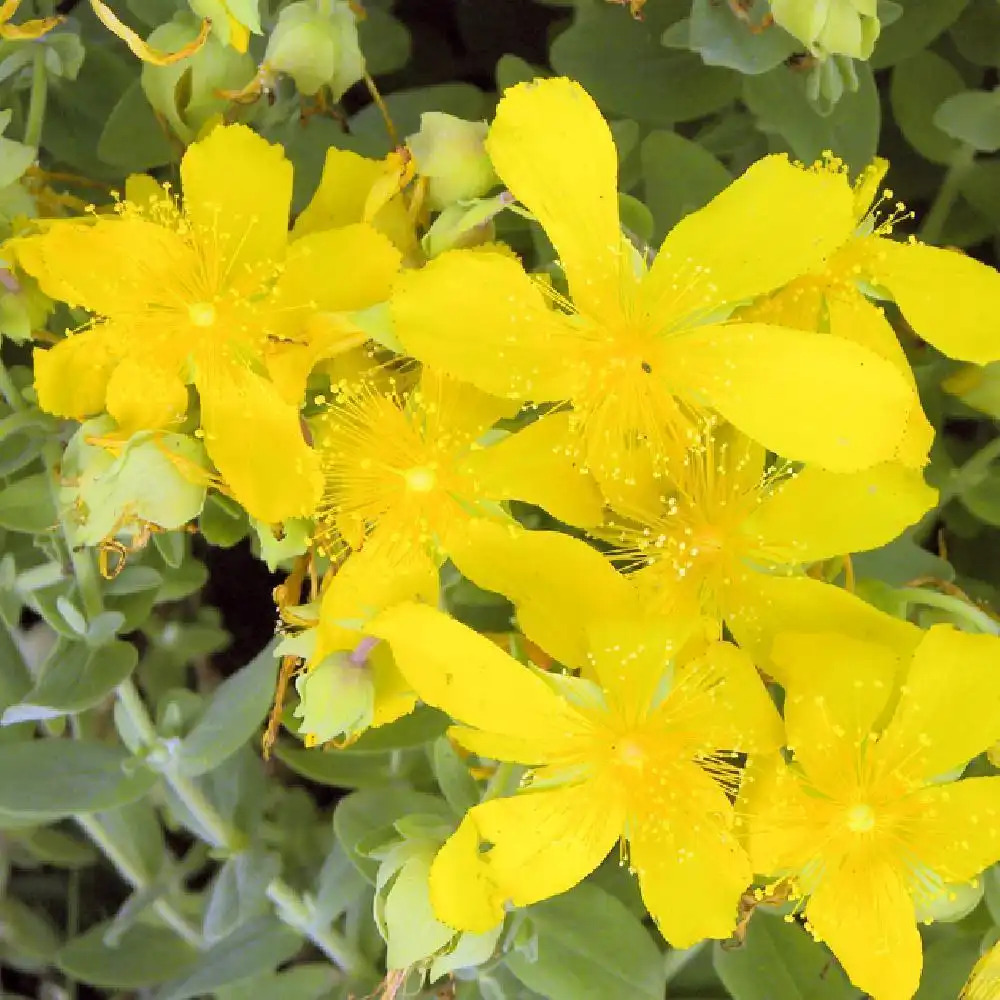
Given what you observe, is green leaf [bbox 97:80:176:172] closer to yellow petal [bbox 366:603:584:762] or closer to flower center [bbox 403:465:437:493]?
flower center [bbox 403:465:437:493]

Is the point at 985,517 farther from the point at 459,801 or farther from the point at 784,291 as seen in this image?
the point at 459,801

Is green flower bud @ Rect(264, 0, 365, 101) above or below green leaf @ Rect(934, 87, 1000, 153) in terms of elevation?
above

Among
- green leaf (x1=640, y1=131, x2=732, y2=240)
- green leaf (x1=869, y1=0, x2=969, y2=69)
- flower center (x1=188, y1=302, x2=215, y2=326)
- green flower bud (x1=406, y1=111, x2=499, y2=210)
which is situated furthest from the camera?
green leaf (x1=869, y1=0, x2=969, y2=69)

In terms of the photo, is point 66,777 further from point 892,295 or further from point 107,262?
point 892,295

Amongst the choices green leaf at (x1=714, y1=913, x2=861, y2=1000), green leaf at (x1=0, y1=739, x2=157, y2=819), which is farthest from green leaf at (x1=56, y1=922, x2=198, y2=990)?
green leaf at (x1=714, y1=913, x2=861, y2=1000)

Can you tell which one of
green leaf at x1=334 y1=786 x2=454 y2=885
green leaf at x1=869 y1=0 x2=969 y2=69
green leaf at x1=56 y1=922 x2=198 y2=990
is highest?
green leaf at x1=869 y1=0 x2=969 y2=69

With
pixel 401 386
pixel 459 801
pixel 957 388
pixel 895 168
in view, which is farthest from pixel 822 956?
pixel 895 168

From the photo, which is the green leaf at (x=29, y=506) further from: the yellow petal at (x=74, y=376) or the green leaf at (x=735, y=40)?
the green leaf at (x=735, y=40)
